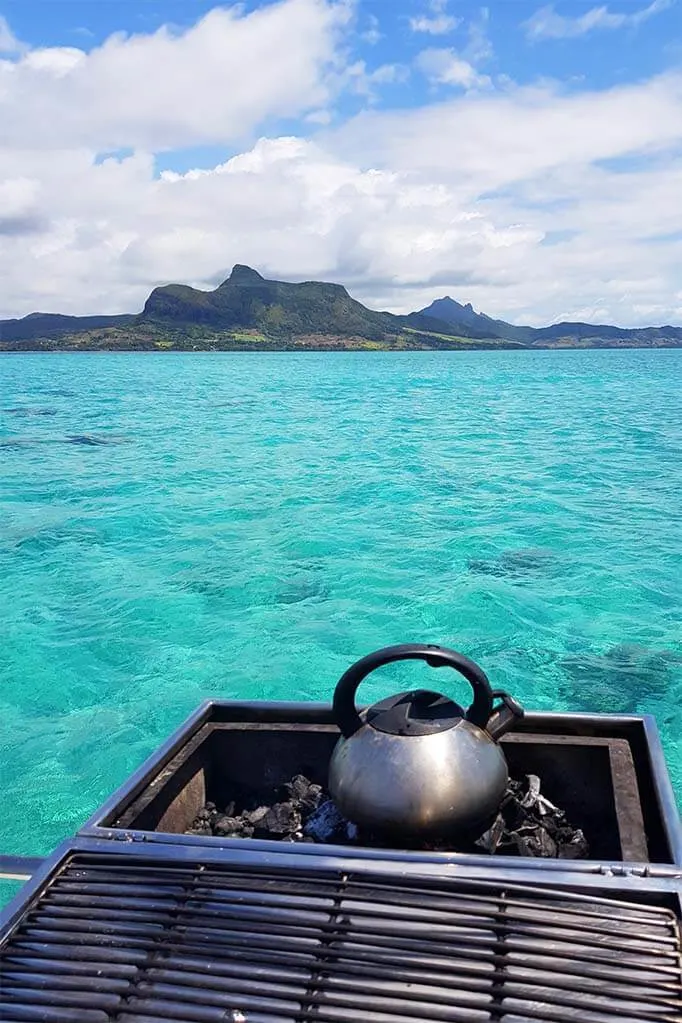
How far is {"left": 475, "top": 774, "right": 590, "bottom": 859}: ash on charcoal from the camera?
3322 millimetres

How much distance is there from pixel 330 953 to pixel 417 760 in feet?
2.75

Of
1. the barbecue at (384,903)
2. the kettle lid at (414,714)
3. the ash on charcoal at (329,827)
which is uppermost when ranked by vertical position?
the kettle lid at (414,714)

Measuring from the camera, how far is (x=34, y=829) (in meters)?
6.65

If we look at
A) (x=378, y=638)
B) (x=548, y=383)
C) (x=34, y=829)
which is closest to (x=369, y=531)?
(x=378, y=638)

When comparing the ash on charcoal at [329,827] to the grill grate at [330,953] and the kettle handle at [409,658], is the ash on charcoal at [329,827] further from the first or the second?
the grill grate at [330,953]

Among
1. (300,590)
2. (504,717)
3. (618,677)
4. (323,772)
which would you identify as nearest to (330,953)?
(504,717)

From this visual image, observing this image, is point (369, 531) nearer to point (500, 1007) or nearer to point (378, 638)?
point (378, 638)

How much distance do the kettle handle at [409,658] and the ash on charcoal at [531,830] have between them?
0.51 m

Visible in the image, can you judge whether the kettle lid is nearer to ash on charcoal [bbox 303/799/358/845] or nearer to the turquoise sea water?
ash on charcoal [bbox 303/799/358/845]

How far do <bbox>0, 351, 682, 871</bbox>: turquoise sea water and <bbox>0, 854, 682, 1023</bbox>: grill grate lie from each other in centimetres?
442

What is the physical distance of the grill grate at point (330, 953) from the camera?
2.14m

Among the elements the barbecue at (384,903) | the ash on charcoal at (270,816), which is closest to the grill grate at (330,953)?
the barbecue at (384,903)

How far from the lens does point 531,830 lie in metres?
3.44

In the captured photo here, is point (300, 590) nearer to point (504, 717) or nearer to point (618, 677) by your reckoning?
point (618, 677)
